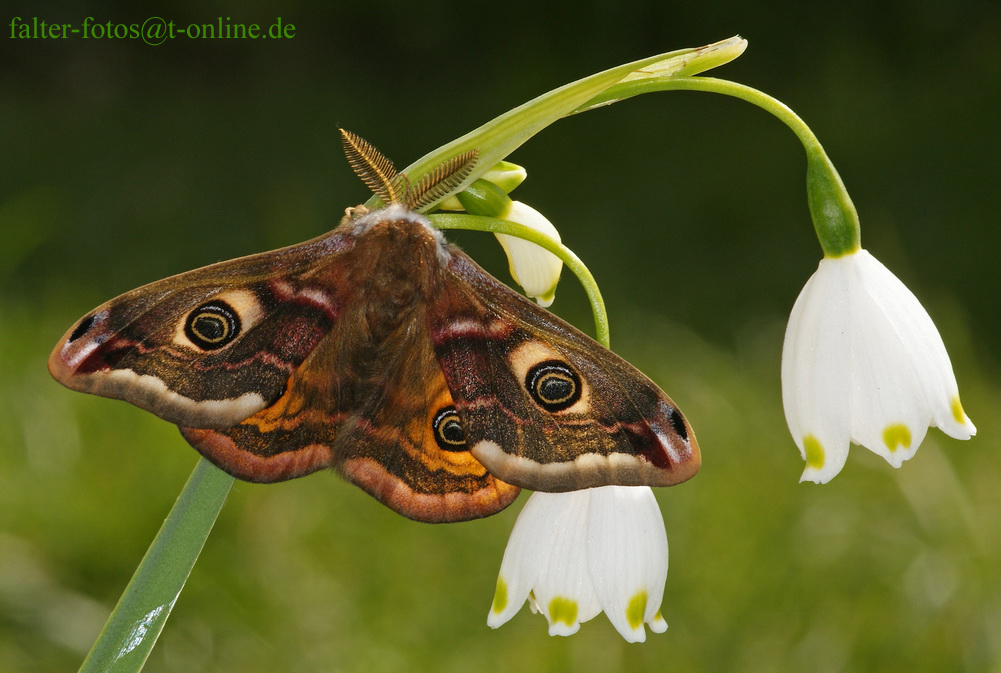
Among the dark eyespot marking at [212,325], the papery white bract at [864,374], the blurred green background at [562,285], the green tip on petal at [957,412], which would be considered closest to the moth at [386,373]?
the dark eyespot marking at [212,325]

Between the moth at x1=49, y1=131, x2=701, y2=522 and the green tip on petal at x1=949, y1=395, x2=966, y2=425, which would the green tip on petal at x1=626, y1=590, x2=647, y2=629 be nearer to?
the moth at x1=49, y1=131, x2=701, y2=522

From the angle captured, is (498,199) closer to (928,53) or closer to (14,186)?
(14,186)

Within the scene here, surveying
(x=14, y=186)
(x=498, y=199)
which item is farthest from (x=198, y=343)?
(x=14, y=186)

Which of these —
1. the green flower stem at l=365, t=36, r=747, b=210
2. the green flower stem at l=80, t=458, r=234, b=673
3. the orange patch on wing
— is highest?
the green flower stem at l=365, t=36, r=747, b=210

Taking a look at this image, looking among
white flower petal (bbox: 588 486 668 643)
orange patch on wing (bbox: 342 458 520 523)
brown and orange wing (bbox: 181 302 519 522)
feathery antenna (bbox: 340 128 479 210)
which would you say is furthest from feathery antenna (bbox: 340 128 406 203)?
white flower petal (bbox: 588 486 668 643)

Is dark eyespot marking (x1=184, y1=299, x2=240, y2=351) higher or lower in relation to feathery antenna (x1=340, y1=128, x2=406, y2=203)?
lower

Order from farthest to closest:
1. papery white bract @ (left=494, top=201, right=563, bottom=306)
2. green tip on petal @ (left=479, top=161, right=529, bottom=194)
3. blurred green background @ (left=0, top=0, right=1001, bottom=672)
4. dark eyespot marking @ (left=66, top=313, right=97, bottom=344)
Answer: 1. blurred green background @ (left=0, top=0, right=1001, bottom=672)
2. papery white bract @ (left=494, top=201, right=563, bottom=306)
3. green tip on petal @ (left=479, top=161, right=529, bottom=194)
4. dark eyespot marking @ (left=66, top=313, right=97, bottom=344)
